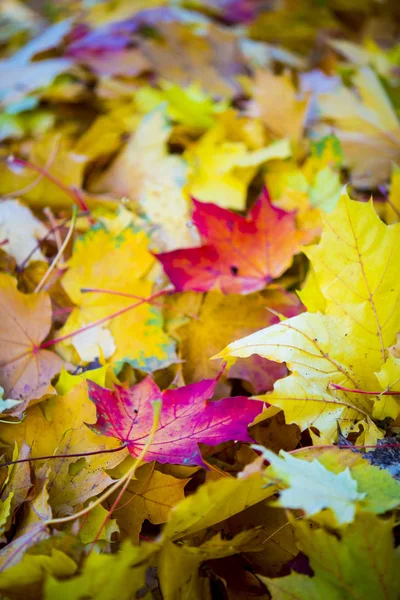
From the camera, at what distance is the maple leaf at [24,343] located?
550 millimetres

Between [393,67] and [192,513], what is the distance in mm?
933

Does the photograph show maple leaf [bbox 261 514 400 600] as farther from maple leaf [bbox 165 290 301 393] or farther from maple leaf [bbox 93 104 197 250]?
maple leaf [bbox 93 104 197 250]

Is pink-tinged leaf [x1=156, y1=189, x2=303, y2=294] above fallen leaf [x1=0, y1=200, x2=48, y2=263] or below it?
below

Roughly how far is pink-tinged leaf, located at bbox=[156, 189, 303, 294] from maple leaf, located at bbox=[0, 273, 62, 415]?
0.59 feet

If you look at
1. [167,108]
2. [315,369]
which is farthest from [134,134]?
[315,369]

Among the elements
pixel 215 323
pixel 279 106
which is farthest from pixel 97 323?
pixel 279 106

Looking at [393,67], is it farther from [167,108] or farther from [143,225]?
[143,225]

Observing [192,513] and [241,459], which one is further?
[241,459]

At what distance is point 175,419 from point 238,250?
249mm

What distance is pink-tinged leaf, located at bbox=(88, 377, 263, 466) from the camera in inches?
17.9

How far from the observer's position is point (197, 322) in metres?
0.60

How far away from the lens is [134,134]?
0.79 metres

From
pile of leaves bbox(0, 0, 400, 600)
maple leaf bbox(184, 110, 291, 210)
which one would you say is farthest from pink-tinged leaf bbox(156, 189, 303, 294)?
maple leaf bbox(184, 110, 291, 210)

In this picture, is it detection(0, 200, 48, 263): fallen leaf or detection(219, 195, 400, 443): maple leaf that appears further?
detection(0, 200, 48, 263): fallen leaf
